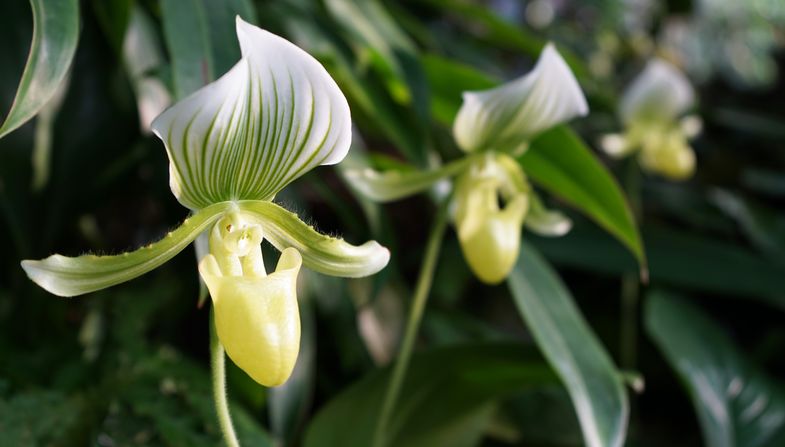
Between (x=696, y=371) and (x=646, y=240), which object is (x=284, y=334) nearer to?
(x=696, y=371)

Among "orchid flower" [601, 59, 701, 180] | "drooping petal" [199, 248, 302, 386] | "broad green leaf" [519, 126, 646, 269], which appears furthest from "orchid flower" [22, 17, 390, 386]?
"orchid flower" [601, 59, 701, 180]

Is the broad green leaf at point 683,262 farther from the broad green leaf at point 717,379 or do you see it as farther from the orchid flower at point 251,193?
the orchid flower at point 251,193

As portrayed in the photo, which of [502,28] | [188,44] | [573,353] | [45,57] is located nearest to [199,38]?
[188,44]

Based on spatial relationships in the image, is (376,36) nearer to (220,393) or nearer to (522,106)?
(522,106)

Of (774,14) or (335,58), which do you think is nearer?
(335,58)

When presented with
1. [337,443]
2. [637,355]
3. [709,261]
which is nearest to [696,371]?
[709,261]

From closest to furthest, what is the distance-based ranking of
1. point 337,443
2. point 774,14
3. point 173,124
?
point 173,124
point 337,443
point 774,14
